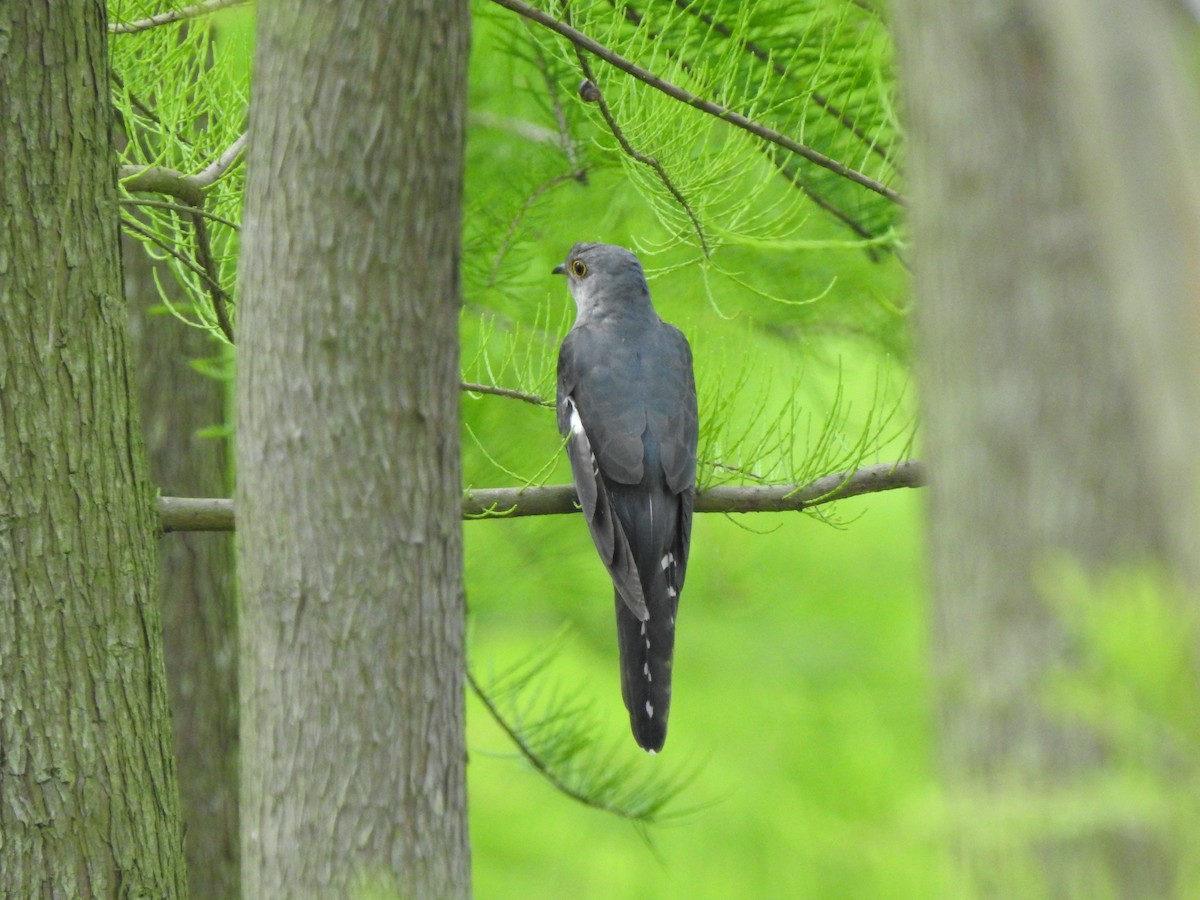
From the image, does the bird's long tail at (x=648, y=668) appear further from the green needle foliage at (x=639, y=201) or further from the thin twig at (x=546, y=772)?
the thin twig at (x=546, y=772)

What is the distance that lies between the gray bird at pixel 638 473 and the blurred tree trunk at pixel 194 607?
1.34 meters

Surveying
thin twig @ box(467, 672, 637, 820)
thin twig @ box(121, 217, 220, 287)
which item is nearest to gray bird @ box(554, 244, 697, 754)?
thin twig @ box(467, 672, 637, 820)

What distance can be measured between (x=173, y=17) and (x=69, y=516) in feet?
4.17

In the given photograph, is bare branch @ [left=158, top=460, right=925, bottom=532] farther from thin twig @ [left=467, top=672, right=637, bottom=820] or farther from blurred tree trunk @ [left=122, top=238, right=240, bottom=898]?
blurred tree trunk @ [left=122, top=238, right=240, bottom=898]

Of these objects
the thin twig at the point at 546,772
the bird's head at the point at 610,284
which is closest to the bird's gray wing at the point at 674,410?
the bird's head at the point at 610,284

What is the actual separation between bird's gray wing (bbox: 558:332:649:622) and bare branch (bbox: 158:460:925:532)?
0.31 metres

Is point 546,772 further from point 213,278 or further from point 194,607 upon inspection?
point 213,278

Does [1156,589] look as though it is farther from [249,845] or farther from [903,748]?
[903,748]

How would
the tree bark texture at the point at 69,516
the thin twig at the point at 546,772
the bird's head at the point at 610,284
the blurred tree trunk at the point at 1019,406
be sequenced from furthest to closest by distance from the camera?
the bird's head at the point at 610,284
the thin twig at the point at 546,772
the tree bark texture at the point at 69,516
the blurred tree trunk at the point at 1019,406

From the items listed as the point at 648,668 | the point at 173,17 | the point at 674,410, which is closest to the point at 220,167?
the point at 173,17

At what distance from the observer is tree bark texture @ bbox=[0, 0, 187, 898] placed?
2.06m

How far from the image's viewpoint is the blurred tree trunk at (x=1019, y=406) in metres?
0.94

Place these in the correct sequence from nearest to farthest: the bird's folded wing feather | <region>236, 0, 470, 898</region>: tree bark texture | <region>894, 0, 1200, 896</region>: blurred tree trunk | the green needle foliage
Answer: <region>894, 0, 1200, 896</region>: blurred tree trunk < <region>236, 0, 470, 898</region>: tree bark texture < the green needle foliage < the bird's folded wing feather

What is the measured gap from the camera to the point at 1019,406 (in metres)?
0.98
